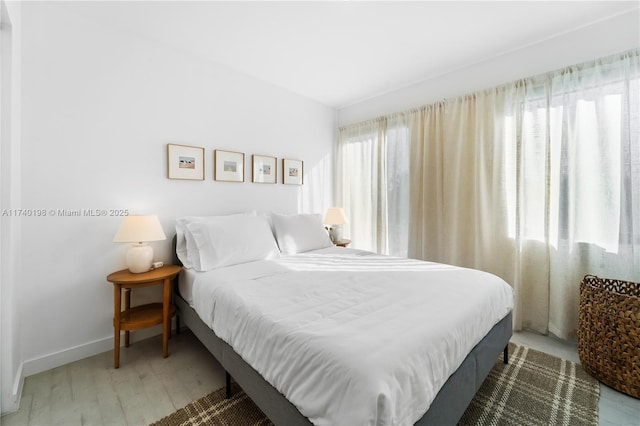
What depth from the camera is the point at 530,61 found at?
8.12 ft

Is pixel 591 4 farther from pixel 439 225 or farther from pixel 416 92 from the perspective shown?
pixel 439 225

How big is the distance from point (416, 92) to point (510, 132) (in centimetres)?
121

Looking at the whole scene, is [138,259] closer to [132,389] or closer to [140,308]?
[140,308]

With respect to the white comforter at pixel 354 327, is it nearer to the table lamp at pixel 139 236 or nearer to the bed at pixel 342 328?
the bed at pixel 342 328

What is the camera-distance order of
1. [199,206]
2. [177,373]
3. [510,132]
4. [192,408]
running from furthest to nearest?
[199,206]
[510,132]
[177,373]
[192,408]

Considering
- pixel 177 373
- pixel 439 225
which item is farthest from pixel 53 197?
pixel 439 225

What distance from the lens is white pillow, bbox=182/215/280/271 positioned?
222 centimetres

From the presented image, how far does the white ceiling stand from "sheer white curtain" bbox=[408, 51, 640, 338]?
0.42 metres

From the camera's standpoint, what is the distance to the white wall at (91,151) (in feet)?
6.28

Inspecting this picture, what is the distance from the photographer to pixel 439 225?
3.03 m

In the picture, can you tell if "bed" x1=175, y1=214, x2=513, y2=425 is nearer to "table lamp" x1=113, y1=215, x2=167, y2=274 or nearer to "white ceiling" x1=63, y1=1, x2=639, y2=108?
"table lamp" x1=113, y1=215, x2=167, y2=274

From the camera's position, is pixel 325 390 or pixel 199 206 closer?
pixel 325 390

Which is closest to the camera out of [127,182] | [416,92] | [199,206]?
[127,182]

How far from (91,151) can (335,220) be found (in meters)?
2.58
